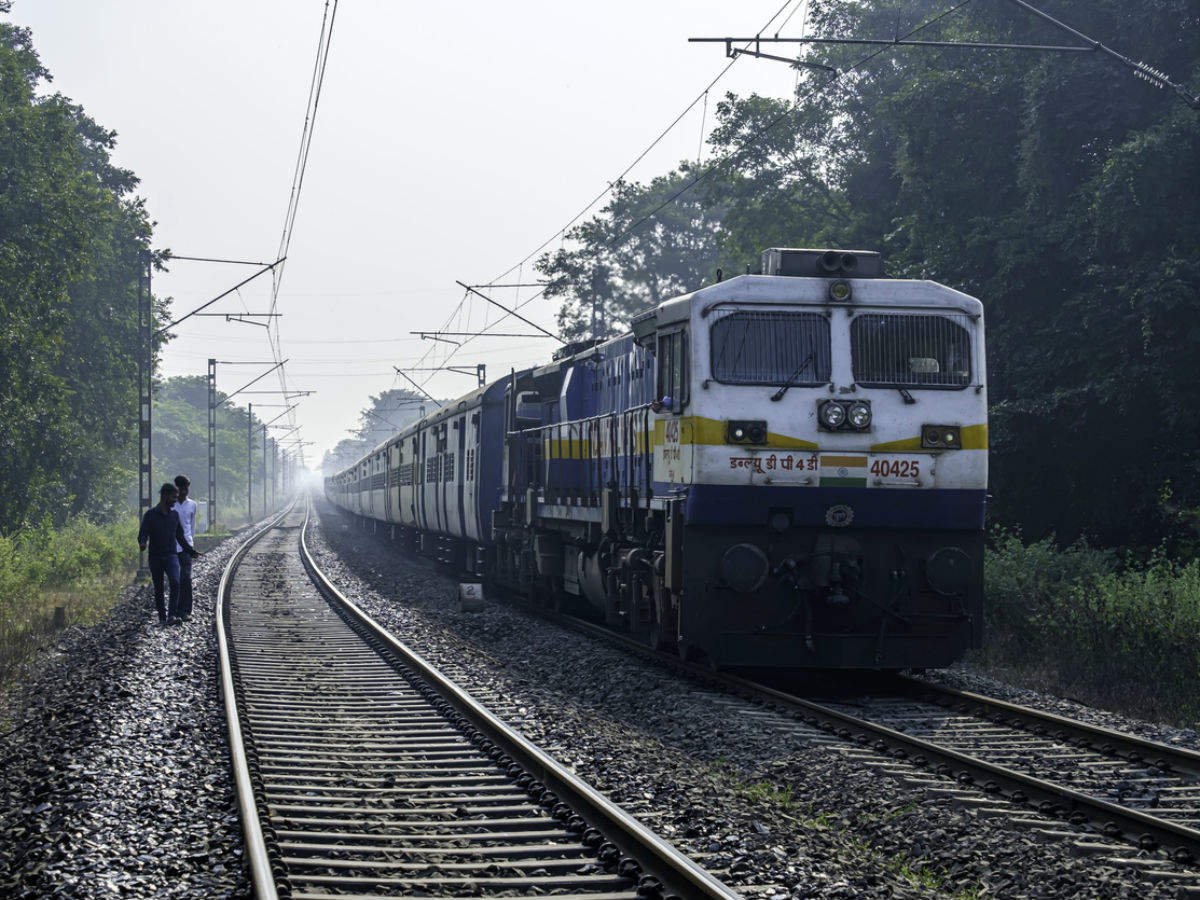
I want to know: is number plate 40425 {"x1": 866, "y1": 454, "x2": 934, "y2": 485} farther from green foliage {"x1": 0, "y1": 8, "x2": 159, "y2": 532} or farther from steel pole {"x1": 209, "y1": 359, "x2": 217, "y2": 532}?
steel pole {"x1": 209, "y1": 359, "x2": 217, "y2": 532}

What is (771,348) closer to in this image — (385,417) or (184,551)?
(184,551)

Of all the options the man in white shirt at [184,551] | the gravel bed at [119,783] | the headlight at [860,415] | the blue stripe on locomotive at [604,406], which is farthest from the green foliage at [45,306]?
the headlight at [860,415]

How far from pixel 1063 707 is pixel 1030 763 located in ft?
7.54

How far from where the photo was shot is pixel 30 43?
126 ft

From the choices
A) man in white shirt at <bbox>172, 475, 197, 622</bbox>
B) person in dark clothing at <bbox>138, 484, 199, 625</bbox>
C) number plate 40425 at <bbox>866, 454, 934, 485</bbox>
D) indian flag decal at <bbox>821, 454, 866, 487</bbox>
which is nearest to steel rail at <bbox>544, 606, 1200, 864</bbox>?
indian flag decal at <bbox>821, 454, 866, 487</bbox>

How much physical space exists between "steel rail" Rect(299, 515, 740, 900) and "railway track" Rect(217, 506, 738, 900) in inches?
0.4

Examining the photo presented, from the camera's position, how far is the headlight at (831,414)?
9.88 m

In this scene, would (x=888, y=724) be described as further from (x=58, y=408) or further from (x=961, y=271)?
(x=58, y=408)

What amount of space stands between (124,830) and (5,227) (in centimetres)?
2776

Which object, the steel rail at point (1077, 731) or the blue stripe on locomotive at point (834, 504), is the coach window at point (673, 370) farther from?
the steel rail at point (1077, 731)

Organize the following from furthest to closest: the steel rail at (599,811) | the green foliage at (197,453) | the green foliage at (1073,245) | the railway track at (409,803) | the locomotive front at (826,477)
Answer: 1. the green foliage at (197,453)
2. the green foliage at (1073,245)
3. the locomotive front at (826,477)
4. the railway track at (409,803)
5. the steel rail at (599,811)

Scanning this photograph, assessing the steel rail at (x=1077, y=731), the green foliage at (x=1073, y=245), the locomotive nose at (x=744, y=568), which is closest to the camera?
the steel rail at (x=1077, y=731)

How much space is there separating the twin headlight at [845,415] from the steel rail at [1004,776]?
226cm

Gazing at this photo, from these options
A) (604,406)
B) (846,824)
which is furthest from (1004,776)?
(604,406)
